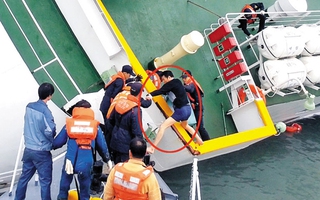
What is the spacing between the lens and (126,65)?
5.01 metres

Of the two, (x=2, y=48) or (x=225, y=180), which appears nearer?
(x=2, y=48)

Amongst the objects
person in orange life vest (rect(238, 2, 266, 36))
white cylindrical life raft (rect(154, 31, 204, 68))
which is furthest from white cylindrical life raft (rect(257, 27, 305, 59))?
white cylindrical life raft (rect(154, 31, 204, 68))

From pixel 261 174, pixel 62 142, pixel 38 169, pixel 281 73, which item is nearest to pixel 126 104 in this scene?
pixel 62 142

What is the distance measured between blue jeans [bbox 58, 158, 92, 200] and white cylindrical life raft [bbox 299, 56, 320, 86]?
4.85m

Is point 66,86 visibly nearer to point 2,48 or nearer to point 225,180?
point 2,48

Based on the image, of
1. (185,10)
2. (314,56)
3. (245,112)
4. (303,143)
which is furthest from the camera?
(303,143)

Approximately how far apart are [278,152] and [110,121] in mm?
4408

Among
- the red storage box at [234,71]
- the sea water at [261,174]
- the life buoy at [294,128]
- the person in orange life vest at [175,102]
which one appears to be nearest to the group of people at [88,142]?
the person in orange life vest at [175,102]

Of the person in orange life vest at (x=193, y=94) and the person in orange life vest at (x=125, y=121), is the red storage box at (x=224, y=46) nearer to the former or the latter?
the person in orange life vest at (x=193, y=94)

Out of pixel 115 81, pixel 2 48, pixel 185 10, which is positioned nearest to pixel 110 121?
pixel 115 81

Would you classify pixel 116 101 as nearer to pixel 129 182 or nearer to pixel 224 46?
pixel 129 182

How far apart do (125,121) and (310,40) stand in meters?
4.47

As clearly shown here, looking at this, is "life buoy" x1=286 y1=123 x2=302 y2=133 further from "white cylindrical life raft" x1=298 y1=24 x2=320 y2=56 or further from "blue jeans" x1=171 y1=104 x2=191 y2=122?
"blue jeans" x1=171 y1=104 x2=191 y2=122

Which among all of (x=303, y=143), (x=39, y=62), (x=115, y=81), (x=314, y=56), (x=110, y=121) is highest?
(x=39, y=62)
